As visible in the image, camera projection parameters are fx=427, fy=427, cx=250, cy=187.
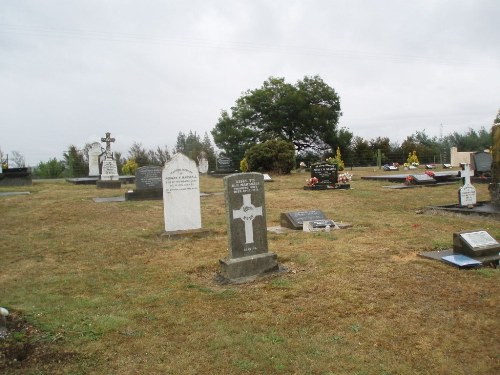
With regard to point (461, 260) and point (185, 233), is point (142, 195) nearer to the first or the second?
point (185, 233)

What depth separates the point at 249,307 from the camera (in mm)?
4762

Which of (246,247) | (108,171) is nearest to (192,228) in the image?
(246,247)

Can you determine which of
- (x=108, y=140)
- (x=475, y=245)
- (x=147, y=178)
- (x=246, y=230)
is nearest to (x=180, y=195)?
(x=246, y=230)

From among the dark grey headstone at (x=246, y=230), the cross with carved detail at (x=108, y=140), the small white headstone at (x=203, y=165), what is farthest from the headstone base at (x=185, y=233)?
the small white headstone at (x=203, y=165)

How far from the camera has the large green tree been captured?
39219mm

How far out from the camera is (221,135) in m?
40.0

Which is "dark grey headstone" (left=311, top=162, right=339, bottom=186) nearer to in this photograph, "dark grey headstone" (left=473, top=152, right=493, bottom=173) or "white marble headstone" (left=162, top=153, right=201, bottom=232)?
"dark grey headstone" (left=473, top=152, right=493, bottom=173)

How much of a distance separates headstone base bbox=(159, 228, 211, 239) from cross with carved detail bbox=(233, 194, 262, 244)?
2.92 metres

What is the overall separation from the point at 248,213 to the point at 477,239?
11.0 ft

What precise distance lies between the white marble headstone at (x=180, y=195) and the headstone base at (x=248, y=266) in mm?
3248

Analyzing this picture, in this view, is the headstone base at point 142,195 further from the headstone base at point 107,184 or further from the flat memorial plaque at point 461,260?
the flat memorial plaque at point 461,260

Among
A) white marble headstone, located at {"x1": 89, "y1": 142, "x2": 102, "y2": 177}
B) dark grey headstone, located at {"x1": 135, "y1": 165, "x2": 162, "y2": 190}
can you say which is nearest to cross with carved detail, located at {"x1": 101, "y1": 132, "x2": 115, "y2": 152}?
dark grey headstone, located at {"x1": 135, "y1": 165, "x2": 162, "y2": 190}

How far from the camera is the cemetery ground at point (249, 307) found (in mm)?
3545

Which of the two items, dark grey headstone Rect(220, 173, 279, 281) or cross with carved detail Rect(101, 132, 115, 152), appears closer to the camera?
dark grey headstone Rect(220, 173, 279, 281)
